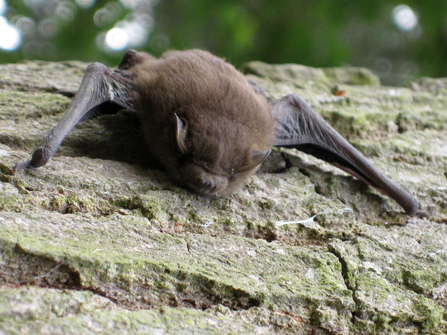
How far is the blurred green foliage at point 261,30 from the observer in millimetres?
7832

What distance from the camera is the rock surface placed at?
7.61 feet

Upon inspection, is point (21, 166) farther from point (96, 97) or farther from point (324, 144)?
point (324, 144)

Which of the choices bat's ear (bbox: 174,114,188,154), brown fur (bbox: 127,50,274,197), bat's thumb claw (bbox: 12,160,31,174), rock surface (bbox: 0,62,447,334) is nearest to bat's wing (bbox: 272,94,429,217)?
rock surface (bbox: 0,62,447,334)

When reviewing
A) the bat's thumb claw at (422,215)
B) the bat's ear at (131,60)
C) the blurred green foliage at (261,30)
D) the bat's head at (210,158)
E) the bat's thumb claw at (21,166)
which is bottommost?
the bat's thumb claw at (21,166)

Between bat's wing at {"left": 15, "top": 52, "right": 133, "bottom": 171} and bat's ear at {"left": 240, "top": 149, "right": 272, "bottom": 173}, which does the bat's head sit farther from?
bat's wing at {"left": 15, "top": 52, "right": 133, "bottom": 171}

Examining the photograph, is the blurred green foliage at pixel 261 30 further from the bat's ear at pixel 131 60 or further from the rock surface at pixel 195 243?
the rock surface at pixel 195 243

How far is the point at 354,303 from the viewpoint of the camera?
2775mm

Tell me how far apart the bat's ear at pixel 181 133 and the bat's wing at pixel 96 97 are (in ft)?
2.41

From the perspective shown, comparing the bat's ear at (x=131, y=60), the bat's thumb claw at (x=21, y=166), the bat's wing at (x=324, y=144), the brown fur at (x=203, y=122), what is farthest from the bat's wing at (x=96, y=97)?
the bat's wing at (x=324, y=144)

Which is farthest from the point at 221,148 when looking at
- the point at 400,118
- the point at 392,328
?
the point at 400,118

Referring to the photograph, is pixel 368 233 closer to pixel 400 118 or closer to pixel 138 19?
pixel 400 118

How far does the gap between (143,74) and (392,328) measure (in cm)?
307

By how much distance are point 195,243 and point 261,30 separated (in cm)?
638

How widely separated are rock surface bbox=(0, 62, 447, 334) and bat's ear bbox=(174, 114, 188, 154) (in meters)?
0.40
